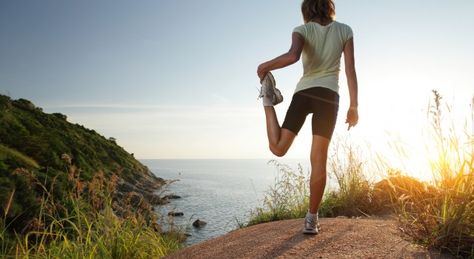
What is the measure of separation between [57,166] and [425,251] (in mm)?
24395

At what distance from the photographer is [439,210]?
3000 mm

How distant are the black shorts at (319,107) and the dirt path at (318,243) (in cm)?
96

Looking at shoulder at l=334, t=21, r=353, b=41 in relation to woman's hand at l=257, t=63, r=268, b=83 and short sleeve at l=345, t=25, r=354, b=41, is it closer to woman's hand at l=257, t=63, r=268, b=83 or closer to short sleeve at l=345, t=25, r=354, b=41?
short sleeve at l=345, t=25, r=354, b=41

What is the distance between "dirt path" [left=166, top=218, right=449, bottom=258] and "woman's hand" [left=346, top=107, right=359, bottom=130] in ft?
3.43

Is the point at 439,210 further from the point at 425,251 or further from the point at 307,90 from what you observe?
the point at 307,90

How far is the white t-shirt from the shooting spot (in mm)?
3654

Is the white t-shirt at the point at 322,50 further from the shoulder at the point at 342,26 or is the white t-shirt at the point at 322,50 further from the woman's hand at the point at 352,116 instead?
the woman's hand at the point at 352,116

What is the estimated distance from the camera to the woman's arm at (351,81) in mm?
3695

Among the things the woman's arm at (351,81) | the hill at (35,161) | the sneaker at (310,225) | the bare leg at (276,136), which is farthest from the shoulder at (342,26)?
the hill at (35,161)

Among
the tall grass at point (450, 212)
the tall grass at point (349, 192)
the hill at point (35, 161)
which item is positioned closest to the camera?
the tall grass at point (450, 212)

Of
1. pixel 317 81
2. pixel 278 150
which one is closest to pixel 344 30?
pixel 317 81

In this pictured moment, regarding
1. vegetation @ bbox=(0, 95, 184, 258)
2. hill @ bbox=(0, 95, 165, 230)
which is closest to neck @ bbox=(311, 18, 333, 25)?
vegetation @ bbox=(0, 95, 184, 258)

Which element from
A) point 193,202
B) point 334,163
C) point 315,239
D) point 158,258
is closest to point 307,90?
point 315,239

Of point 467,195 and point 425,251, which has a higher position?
point 467,195
